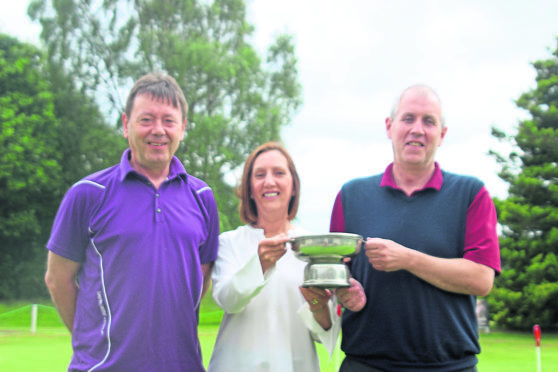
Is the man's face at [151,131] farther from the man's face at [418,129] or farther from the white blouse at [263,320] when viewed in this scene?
the man's face at [418,129]

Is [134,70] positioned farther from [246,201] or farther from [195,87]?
[246,201]

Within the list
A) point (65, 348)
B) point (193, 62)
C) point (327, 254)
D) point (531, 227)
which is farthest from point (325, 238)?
point (193, 62)

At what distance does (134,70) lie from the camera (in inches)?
1006

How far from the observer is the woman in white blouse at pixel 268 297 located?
3.34 metres

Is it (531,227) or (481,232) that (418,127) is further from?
(531,227)

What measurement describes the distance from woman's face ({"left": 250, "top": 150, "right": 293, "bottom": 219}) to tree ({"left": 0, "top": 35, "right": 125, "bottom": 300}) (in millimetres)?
22571

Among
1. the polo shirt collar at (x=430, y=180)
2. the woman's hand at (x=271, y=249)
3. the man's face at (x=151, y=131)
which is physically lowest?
the woman's hand at (x=271, y=249)

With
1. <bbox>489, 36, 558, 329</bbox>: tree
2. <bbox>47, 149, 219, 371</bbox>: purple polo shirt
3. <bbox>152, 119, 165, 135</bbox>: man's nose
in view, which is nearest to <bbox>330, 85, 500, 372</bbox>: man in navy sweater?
<bbox>47, 149, 219, 371</bbox>: purple polo shirt

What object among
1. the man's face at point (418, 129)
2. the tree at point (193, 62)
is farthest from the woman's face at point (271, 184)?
the tree at point (193, 62)

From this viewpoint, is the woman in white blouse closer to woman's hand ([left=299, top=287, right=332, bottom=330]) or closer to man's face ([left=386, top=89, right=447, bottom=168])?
woman's hand ([left=299, top=287, right=332, bottom=330])

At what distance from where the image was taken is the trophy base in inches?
122

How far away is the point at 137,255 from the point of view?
318 centimetres

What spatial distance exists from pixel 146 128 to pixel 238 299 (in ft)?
3.69

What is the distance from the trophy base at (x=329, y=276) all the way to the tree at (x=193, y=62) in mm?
20716
